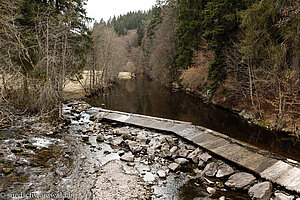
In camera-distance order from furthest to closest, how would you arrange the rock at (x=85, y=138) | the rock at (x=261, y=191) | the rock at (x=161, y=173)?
the rock at (x=85, y=138), the rock at (x=161, y=173), the rock at (x=261, y=191)

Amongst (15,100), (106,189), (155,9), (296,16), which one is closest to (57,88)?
(15,100)

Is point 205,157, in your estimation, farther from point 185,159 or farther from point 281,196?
point 281,196

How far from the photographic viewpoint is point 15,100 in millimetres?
12922

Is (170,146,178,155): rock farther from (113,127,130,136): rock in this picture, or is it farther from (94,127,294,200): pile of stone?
(113,127,130,136): rock

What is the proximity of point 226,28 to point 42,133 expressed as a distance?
16.1m

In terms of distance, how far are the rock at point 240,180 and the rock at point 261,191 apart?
1.01ft

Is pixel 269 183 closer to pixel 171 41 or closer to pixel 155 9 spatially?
pixel 171 41

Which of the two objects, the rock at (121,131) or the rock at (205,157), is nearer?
the rock at (205,157)

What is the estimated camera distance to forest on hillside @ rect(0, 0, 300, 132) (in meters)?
10.2

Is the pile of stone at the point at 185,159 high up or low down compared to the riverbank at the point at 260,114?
down

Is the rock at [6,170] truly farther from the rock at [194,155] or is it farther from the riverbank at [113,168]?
the rock at [194,155]

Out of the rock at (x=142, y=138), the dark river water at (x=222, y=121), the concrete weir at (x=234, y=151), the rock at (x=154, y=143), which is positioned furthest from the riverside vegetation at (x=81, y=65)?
the rock at (x=142, y=138)

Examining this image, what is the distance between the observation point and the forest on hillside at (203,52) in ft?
33.4

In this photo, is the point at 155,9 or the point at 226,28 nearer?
the point at 226,28
